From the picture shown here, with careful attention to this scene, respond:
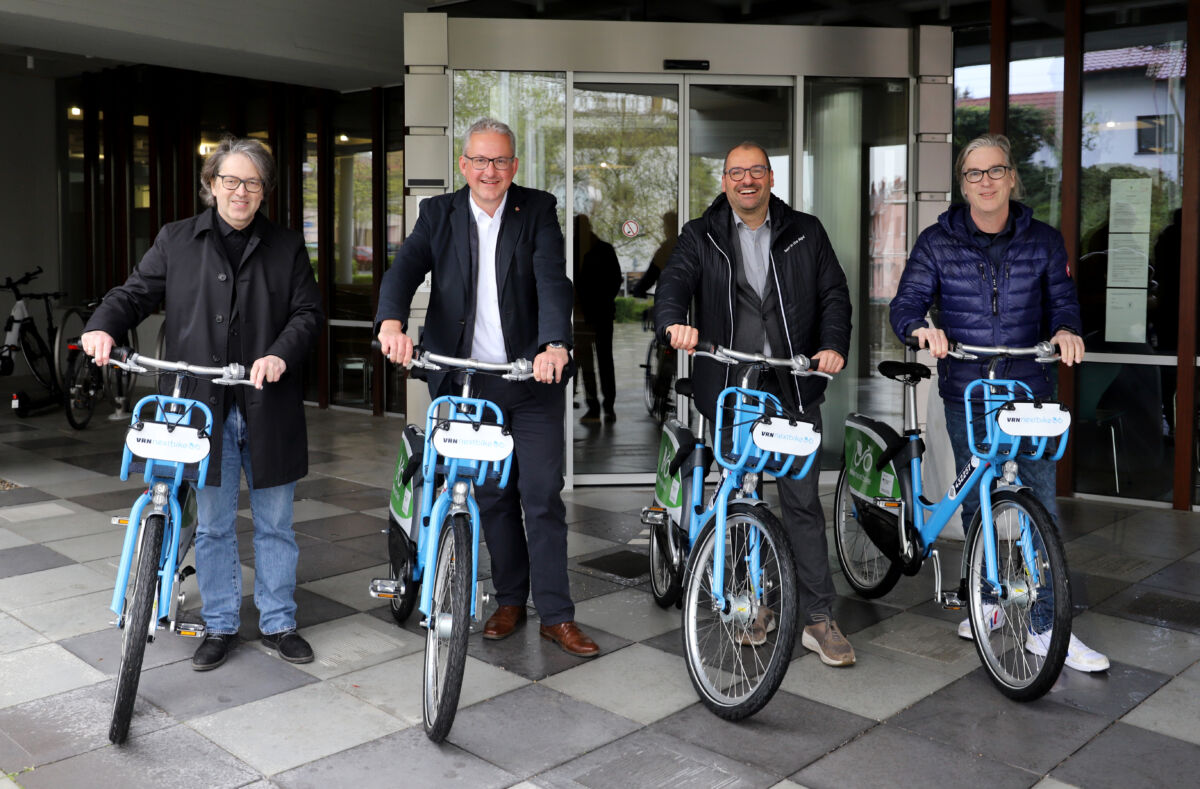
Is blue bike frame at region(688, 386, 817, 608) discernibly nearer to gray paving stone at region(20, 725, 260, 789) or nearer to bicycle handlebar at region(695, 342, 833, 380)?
bicycle handlebar at region(695, 342, 833, 380)

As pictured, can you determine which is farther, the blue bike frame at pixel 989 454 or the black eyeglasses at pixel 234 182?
the black eyeglasses at pixel 234 182

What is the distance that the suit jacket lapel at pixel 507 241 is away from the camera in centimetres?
390

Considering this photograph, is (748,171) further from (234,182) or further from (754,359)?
(234,182)

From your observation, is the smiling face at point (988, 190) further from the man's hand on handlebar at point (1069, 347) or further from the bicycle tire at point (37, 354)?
the bicycle tire at point (37, 354)

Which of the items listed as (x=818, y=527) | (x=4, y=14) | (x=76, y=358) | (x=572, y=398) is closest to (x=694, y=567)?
(x=818, y=527)

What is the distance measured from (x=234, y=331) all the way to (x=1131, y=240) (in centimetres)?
523

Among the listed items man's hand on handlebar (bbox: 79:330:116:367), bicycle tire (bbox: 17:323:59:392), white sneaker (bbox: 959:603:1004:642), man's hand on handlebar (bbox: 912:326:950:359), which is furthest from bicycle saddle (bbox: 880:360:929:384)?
bicycle tire (bbox: 17:323:59:392)

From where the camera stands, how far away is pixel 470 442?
3.28m

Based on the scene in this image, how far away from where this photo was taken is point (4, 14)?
7.32 meters

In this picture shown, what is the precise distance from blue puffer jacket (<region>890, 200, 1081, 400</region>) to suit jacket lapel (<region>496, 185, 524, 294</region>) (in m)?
1.38

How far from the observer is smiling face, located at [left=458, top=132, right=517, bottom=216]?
377cm

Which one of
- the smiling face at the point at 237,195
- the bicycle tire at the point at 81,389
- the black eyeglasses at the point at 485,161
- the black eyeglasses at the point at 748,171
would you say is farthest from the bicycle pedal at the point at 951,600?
the bicycle tire at the point at 81,389

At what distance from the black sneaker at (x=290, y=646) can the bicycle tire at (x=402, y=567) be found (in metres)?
0.37

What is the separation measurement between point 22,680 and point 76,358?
6.46 meters
